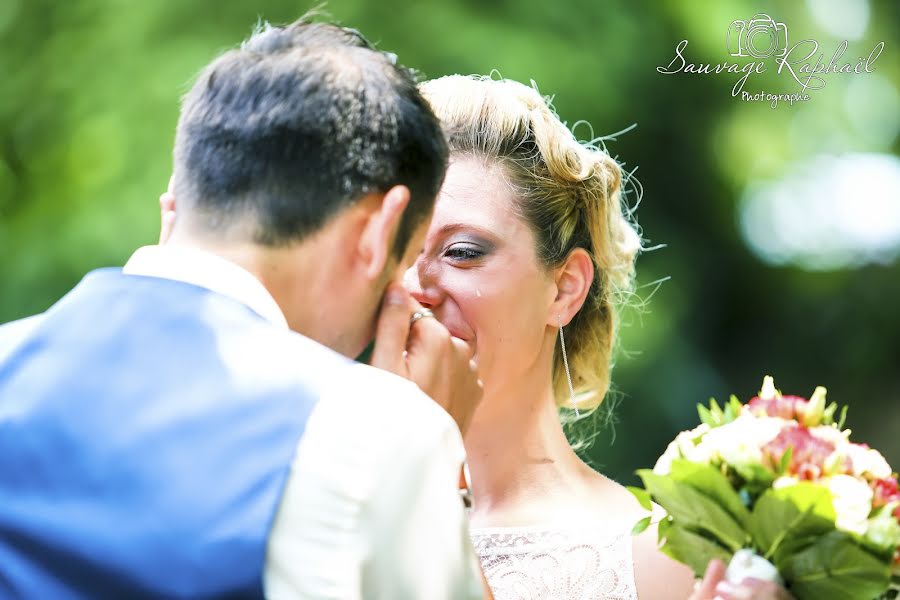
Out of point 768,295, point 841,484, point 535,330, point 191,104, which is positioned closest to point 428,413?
point 191,104

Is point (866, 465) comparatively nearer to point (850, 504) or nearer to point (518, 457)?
point (850, 504)

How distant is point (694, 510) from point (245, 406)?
4.12ft

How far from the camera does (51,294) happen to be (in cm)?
651

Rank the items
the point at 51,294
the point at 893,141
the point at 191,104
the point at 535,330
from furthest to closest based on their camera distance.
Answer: the point at 893,141
the point at 51,294
the point at 535,330
the point at 191,104

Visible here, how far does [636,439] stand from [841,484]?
16.8 feet

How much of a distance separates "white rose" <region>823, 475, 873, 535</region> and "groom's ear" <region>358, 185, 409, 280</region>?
1135 millimetres

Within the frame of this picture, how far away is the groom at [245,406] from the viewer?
6.72ft

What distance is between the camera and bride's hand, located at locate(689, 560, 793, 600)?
2750mm

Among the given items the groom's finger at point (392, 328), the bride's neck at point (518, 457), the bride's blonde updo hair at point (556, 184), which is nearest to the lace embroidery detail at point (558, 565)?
the bride's neck at point (518, 457)

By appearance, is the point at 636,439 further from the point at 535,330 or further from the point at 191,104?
the point at 191,104

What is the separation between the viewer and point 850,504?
2.75 meters

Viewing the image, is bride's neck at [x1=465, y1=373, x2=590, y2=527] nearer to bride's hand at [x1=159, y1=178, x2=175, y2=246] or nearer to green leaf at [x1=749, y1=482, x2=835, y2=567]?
green leaf at [x1=749, y1=482, x2=835, y2=567]

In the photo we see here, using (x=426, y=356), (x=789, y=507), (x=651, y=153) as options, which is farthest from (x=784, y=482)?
(x=651, y=153)

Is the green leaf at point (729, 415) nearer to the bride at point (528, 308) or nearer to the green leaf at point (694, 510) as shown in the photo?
the green leaf at point (694, 510)
